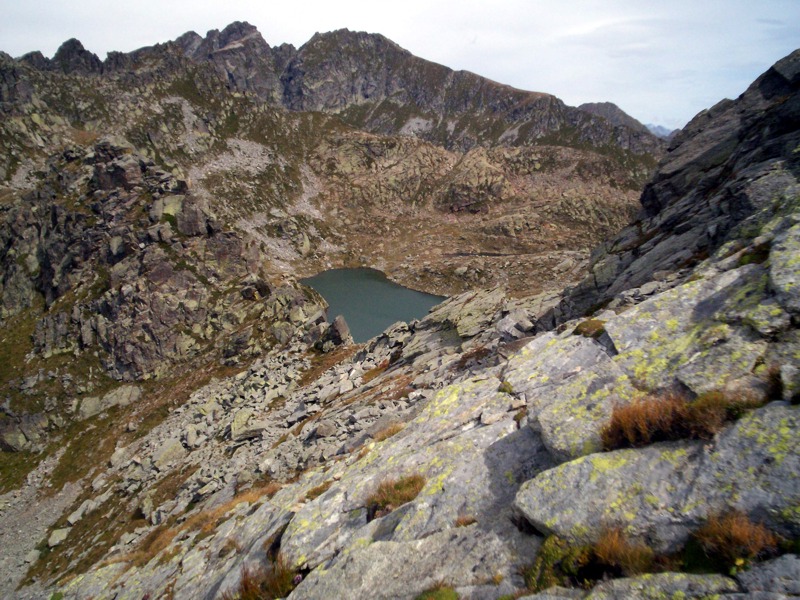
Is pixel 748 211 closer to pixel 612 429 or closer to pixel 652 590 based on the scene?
pixel 612 429

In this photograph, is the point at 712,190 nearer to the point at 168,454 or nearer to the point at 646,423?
the point at 646,423

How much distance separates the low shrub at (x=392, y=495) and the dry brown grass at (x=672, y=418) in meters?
5.31

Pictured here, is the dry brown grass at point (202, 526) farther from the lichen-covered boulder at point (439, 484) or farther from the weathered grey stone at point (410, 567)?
the weathered grey stone at point (410, 567)

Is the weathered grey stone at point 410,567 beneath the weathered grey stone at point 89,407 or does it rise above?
above

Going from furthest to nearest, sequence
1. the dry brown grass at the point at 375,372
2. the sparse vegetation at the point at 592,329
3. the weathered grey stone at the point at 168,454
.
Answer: the dry brown grass at the point at 375,372
the weathered grey stone at the point at 168,454
the sparse vegetation at the point at 592,329

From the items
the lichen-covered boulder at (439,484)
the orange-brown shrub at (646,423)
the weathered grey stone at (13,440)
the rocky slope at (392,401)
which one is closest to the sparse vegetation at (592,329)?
the rocky slope at (392,401)

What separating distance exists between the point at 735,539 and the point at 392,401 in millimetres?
20950

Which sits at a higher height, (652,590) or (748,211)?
(748,211)

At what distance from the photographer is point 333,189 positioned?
520 feet

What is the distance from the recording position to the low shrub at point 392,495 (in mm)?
11031

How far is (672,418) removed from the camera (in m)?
7.46

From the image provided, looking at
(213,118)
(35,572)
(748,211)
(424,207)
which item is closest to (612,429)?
(748,211)

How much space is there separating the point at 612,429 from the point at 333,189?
160 metres

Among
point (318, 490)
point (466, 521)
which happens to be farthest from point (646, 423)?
point (318, 490)
